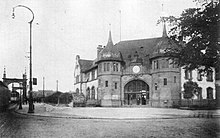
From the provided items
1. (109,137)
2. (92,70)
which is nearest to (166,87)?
(92,70)

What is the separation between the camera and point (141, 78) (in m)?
49.8

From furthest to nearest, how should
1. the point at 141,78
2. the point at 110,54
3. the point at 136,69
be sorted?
the point at 110,54 → the point at 136,69 → the point at 141,78

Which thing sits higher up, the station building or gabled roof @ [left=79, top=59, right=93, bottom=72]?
gabled roof @ [left=79, top=59, right=93, bottom=72]

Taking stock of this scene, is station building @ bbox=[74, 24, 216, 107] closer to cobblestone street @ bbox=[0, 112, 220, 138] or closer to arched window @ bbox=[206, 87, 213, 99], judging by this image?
arched window @ bbox=[206, 87, 213, 99]

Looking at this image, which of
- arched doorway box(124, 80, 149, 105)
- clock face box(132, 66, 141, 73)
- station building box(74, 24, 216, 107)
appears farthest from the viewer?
clock face box(132, 66, 141, 73)

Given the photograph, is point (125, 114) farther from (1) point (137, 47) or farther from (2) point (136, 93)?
(1) point (137, 47)

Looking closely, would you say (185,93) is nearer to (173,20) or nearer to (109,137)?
(173,20)

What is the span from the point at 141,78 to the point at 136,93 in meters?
2.91

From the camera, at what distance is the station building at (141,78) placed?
151ft

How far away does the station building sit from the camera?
4591cm

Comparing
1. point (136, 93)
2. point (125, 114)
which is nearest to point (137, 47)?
point (136, 93)

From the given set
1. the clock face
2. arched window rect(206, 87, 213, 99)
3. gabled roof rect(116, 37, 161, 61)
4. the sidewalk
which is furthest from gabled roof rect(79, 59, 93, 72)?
the sidewalk

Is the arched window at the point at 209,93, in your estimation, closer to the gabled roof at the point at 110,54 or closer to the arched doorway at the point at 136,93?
the arched doorway at the point at 136,93

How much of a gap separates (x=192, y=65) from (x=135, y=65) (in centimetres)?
3830
